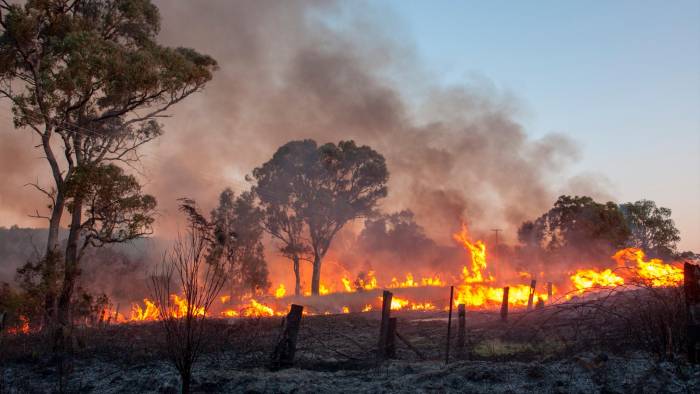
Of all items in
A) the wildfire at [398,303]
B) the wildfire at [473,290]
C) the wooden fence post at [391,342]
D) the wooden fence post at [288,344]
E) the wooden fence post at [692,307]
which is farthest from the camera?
the wildfire at [398,303]

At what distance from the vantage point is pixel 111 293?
160 feet

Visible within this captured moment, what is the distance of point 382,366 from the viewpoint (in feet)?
40.8

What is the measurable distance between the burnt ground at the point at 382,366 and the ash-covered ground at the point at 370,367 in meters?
0.02

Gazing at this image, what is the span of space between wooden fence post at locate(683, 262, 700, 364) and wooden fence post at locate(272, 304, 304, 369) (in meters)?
8.37

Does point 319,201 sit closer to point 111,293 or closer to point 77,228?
point 111,293

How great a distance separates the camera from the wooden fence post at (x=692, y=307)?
8.62 meters

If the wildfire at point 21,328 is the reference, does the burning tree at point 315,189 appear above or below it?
above

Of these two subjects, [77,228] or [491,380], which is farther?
[77,228]

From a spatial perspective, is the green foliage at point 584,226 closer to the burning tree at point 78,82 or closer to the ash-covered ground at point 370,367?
the ash-covered ground at point 370,367

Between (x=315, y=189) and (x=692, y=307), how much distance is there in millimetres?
43324

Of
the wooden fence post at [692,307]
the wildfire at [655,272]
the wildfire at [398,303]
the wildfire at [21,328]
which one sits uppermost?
the wildfire at [655,272]

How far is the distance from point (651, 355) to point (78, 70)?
60.6ft

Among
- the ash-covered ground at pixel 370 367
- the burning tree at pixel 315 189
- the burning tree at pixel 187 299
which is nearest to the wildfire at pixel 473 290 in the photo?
the burning tree at pixel 315 189

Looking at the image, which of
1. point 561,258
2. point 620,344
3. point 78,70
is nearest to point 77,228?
point 78,70
